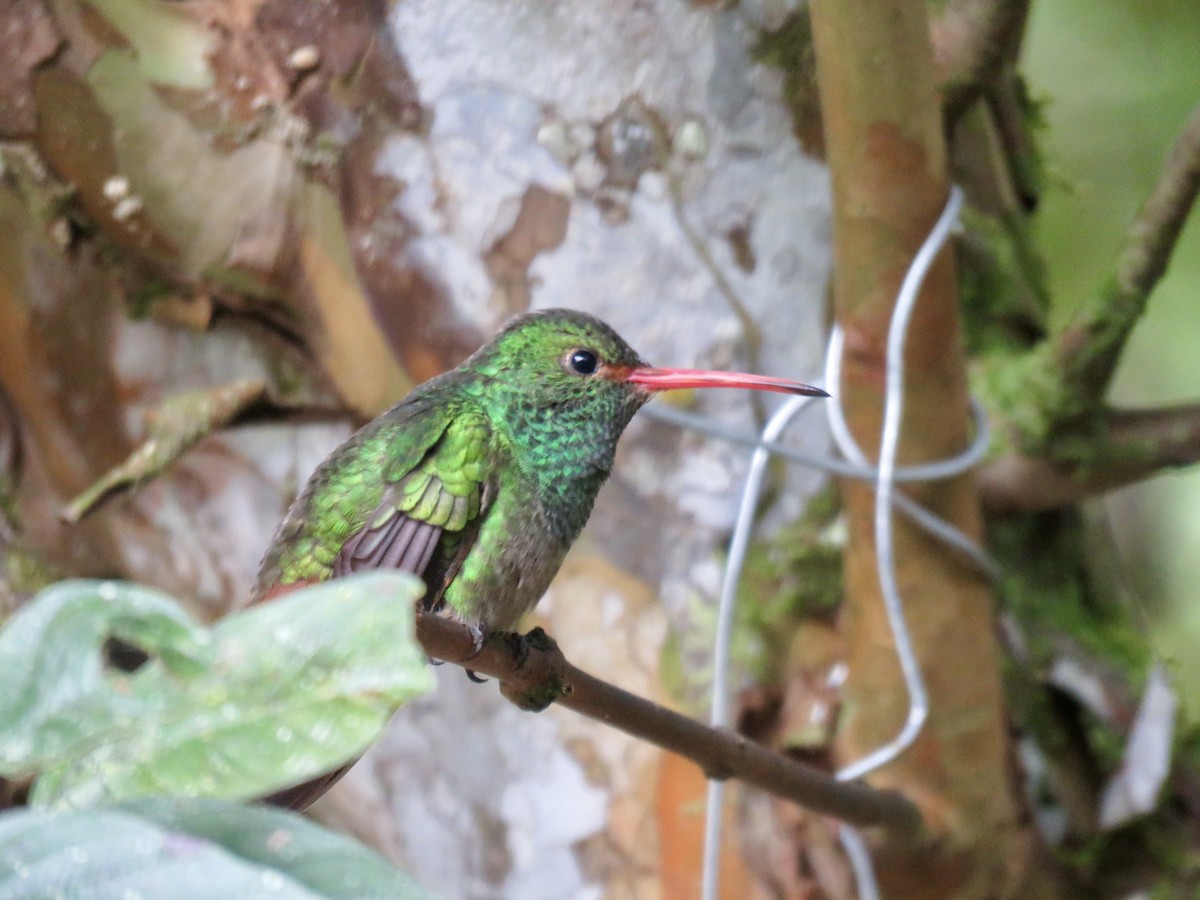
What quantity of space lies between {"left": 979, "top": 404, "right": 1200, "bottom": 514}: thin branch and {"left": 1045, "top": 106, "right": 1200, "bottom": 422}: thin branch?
7 centimetres

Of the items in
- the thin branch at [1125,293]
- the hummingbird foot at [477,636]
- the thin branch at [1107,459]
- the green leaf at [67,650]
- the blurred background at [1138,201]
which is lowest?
the blurred background at [1138,201]

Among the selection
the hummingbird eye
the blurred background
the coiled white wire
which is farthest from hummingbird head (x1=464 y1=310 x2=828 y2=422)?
the blurred background

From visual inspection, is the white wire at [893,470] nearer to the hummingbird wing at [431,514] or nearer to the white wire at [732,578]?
the white wire at [732,578]

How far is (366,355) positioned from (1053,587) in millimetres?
1291

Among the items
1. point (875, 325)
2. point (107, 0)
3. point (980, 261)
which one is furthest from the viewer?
point (980, 261)

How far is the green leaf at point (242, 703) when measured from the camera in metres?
0.41

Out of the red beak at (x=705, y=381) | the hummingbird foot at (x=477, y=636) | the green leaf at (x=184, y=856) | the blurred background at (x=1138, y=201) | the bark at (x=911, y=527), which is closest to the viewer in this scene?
the green leaf at (x=184, y=856)

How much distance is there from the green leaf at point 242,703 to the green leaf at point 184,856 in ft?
0.05

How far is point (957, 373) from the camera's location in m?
1.71

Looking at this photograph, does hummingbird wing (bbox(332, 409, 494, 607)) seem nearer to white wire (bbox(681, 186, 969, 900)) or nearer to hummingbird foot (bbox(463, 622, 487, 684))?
hummingbird foot (bbox(463, 622, 487, 684))

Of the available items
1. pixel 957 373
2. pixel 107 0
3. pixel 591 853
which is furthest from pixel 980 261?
pixel 107 0

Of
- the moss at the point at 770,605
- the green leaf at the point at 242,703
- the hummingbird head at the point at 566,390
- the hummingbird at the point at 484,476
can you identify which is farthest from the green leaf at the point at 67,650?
the moss at the point at 770,605

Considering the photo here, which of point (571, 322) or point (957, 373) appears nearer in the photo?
point (571, 322)

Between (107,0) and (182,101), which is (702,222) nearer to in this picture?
(182,101)
